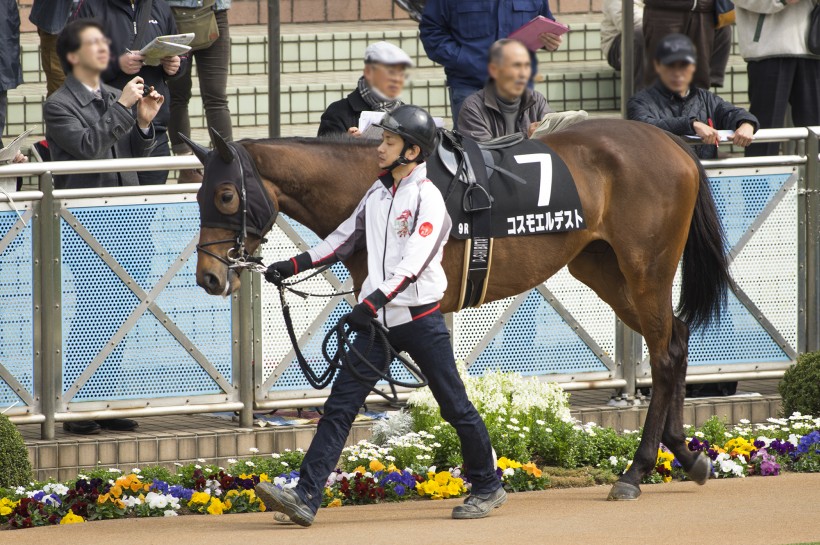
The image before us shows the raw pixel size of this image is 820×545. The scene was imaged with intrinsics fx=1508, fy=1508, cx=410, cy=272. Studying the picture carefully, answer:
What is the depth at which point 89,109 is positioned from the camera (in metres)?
8.63

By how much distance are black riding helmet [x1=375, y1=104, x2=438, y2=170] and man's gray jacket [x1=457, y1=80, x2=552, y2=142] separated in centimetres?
205

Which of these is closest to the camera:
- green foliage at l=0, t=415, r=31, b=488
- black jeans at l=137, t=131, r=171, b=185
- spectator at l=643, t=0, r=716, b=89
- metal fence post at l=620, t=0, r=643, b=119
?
green foliage at l=0, t=415, r=31, b=488

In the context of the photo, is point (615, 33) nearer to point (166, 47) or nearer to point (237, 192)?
point (166, 47)

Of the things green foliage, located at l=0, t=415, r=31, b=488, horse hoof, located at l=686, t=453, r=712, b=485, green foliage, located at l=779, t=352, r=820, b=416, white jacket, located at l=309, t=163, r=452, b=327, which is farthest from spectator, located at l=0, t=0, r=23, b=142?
green foliage, located at l=779, t=352, r=820, b=416

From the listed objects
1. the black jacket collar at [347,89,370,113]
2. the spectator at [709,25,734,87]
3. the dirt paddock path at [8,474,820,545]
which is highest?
the spectator at [709,25,734,87]

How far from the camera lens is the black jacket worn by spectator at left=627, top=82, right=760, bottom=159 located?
9.53m

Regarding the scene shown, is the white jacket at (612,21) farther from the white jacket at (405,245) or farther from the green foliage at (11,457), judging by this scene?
the green foliage at (11,457)

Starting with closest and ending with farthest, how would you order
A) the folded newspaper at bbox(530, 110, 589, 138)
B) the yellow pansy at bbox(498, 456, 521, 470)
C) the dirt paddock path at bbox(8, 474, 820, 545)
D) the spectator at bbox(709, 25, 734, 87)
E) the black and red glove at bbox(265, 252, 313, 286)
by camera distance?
the dirt paddock path at bbox(8, 474, 820, 545), the black and red glove at bbox(265, 252, 313, 286), the yellow pansy at bbox(498, 456, 521, 470), the folded newspaper at bbox(530, 110, 589, 138), the spectator at bbox(709, 25, 734, 87)

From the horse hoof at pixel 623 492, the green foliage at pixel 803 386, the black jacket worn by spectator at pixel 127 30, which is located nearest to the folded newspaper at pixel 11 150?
the black jacket worn by spectator at pixel 127 30

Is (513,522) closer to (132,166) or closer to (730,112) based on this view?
(132,166)

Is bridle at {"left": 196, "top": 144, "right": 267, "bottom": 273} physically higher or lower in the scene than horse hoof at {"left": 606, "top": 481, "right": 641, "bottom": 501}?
higher

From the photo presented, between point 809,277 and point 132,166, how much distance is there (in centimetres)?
440

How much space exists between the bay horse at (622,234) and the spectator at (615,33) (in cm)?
382

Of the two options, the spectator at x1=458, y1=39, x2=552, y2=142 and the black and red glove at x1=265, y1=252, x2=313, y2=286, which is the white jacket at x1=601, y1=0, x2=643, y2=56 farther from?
the black and red glove at x1=265, y1=252, x2=313, y2=286
